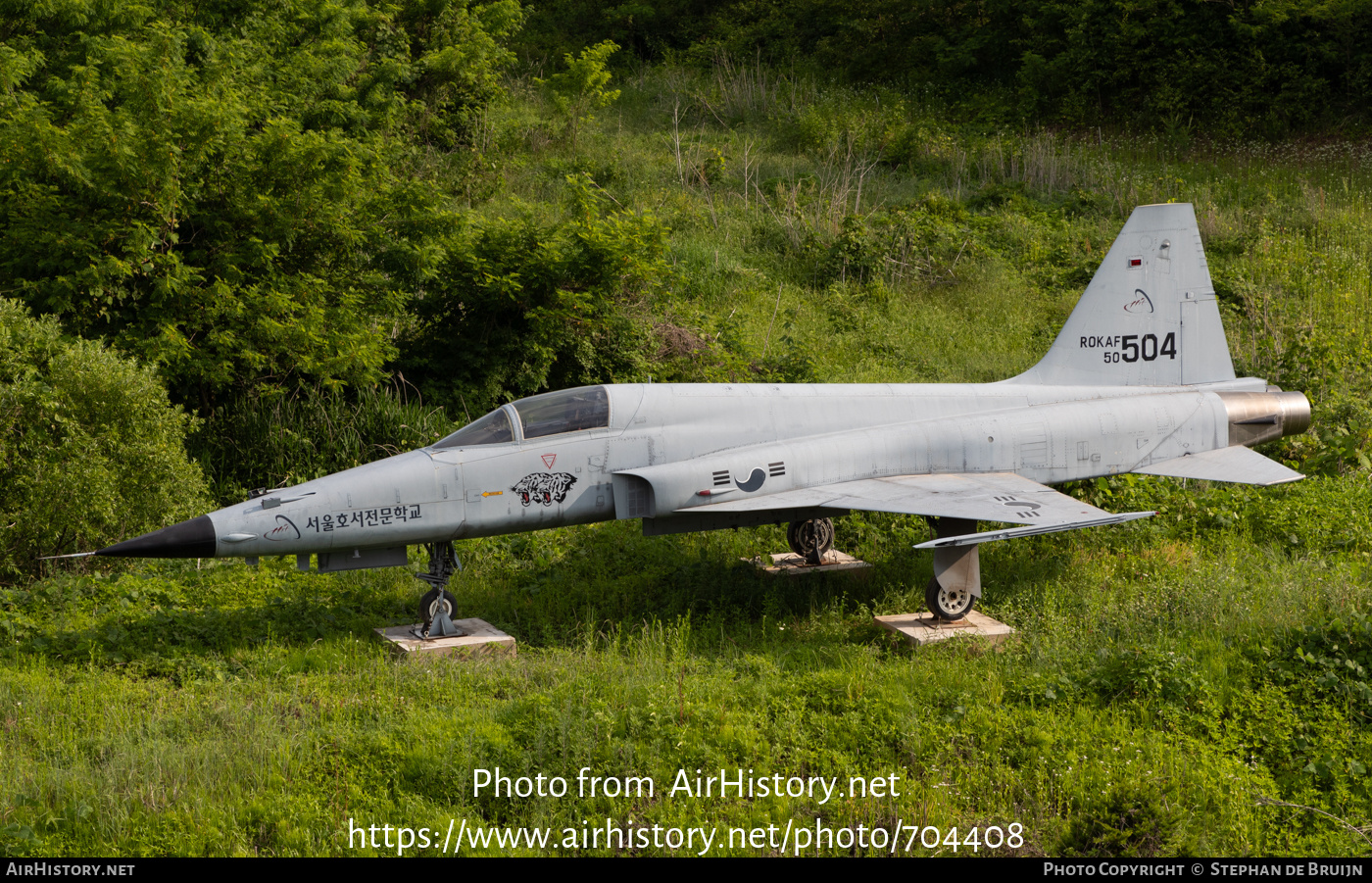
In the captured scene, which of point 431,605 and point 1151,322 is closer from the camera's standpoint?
point 431,605

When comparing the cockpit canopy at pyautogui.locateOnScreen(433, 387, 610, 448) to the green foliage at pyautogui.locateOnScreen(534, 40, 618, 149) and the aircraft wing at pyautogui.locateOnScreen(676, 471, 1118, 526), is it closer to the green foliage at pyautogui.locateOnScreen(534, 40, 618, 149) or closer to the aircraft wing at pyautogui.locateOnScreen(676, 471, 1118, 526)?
the aircraft wing at pyautogui.locateOnScreen(676, 471, 1118, 526)

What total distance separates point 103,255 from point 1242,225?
19206 millimetres

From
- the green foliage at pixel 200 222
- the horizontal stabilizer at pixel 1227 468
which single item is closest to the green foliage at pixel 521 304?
the green foliage at pixel 200 222

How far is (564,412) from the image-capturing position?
30.3 feet

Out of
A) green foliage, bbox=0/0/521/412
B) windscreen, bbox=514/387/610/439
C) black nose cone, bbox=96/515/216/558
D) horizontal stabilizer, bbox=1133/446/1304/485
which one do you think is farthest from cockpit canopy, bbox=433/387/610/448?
horizontal stabilizer, bbox=1133/446/1304/485

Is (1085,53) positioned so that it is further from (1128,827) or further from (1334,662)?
(1128,827)

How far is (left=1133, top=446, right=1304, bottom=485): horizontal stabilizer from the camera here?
10.4 meters

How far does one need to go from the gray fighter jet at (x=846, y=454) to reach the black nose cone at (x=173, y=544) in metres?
0.02

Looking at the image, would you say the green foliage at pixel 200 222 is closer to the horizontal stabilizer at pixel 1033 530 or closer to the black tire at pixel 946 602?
the black tire at pixel 946 602

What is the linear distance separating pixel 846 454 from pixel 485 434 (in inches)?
127

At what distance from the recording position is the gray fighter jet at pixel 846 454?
865 cm

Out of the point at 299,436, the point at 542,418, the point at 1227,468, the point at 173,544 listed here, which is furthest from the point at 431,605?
the point at 1227,468

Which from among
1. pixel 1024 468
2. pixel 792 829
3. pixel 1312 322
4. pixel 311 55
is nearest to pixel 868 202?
pixel 1312 322

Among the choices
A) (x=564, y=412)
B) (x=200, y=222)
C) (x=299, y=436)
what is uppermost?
(x=200, y=222)
